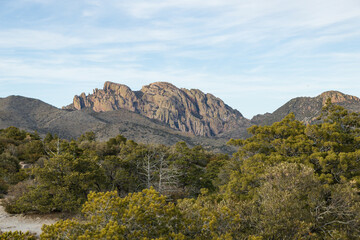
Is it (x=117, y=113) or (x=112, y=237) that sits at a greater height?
(x=117, y=113)

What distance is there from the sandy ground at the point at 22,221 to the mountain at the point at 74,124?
70928 millimetres

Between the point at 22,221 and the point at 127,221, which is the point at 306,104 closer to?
the point at 22,221

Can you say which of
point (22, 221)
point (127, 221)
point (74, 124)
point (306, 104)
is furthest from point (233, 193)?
point (306, 104)

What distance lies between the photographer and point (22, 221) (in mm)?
18484

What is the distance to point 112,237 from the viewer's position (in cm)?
764

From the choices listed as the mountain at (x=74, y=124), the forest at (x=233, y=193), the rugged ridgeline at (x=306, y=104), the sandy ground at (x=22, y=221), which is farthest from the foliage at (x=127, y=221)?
the rugged ridgeline at (x=306, y=104)

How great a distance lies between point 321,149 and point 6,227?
851 inches

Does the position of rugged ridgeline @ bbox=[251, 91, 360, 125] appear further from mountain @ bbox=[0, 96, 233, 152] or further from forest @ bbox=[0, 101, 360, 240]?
forest @ bbox=[0, 101, 360, 240]

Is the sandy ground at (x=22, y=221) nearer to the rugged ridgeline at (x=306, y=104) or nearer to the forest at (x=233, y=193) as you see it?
the forest at (x=233, y=193)

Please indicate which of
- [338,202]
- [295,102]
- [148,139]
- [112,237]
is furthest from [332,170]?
[295,102]

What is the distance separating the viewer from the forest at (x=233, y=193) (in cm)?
905

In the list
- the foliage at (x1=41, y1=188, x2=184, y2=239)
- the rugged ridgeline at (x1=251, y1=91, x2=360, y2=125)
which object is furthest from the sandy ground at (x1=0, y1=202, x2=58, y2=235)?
the rugged ridgeline at (x1=251, y1=91, x2=360, y2=125)

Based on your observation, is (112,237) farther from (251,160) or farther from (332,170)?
(332,170)

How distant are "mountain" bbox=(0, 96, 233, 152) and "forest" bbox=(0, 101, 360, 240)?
65568 mm
